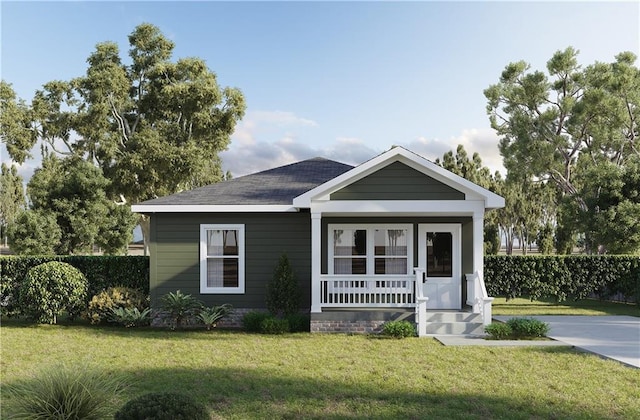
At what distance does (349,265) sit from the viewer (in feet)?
44.3

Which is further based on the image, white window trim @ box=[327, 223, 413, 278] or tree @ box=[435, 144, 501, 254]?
tree @ box=[435, 144, 501, 254]

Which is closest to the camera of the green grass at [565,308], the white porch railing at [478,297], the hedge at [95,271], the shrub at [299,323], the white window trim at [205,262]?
the white porch railing at [478,297]

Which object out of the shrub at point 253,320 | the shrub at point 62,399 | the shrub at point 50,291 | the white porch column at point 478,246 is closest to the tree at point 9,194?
the shrub at point 50,291

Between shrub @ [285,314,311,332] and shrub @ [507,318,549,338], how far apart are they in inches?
191

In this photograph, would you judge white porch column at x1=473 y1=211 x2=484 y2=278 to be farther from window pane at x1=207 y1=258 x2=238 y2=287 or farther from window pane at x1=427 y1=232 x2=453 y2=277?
window pane at x1=207 y1=258 x2=238 y2=287

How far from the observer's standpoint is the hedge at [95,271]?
1366 cm

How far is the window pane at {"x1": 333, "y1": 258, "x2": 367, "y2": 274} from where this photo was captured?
1348 cm

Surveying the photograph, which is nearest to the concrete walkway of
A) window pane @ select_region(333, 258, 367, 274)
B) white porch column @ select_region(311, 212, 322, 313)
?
window pane @ select_region(333, 258, 367, 274)

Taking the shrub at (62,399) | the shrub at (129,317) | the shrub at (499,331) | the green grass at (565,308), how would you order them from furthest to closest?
the green grass at (565,308) → the shrub at (129,317) → the shrub at (499,331) → the shrub at (62,399)

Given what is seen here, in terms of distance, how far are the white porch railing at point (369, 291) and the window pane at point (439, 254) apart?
3.21 ft

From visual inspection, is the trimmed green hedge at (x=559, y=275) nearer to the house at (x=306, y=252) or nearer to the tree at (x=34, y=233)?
the house at (x=306, y=252)

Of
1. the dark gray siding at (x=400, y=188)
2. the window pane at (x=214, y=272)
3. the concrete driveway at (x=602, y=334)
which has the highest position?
the dark gray siding at (x=400, y=188)

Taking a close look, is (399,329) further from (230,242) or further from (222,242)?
(222,242)

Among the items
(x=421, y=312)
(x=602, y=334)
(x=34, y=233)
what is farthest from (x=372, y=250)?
(x=34, y=233)
